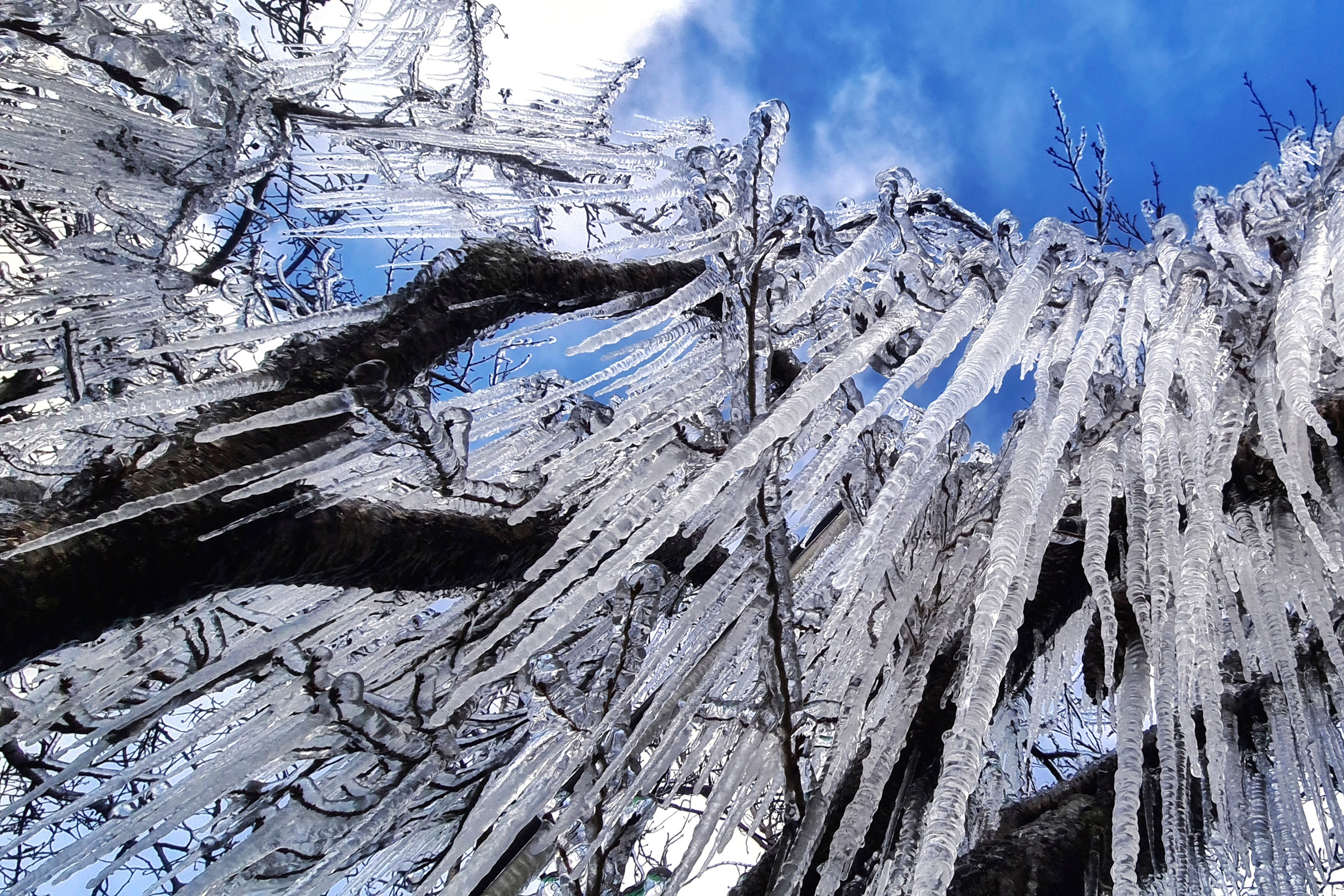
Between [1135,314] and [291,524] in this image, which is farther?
[1135,314]

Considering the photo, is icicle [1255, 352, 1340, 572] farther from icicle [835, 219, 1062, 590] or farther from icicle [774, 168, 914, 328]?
icicle [774, 168, 914, 328]

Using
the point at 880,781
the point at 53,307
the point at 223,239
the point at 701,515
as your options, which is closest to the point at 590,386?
the point at 701,515

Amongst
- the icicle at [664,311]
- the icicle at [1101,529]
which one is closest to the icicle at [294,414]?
the icicle at [664,311]

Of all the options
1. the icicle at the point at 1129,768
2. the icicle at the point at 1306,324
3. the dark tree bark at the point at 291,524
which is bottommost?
the icicle at the point at 1129,768

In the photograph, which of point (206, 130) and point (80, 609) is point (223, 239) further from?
Result: point (80, 609)

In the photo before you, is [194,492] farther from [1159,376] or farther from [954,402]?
[1159,376]

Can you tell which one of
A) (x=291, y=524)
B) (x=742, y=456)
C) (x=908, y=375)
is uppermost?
(x=908, y=375)

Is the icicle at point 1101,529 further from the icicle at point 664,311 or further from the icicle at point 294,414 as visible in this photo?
the icicle at point 294,414

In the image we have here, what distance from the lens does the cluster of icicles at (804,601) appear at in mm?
1229

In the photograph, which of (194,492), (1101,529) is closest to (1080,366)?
(1101,529)

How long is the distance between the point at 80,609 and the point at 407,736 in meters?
0.52

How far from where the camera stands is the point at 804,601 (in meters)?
1.99

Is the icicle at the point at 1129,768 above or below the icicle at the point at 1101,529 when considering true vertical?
below

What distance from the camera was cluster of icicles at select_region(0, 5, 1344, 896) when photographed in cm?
123
